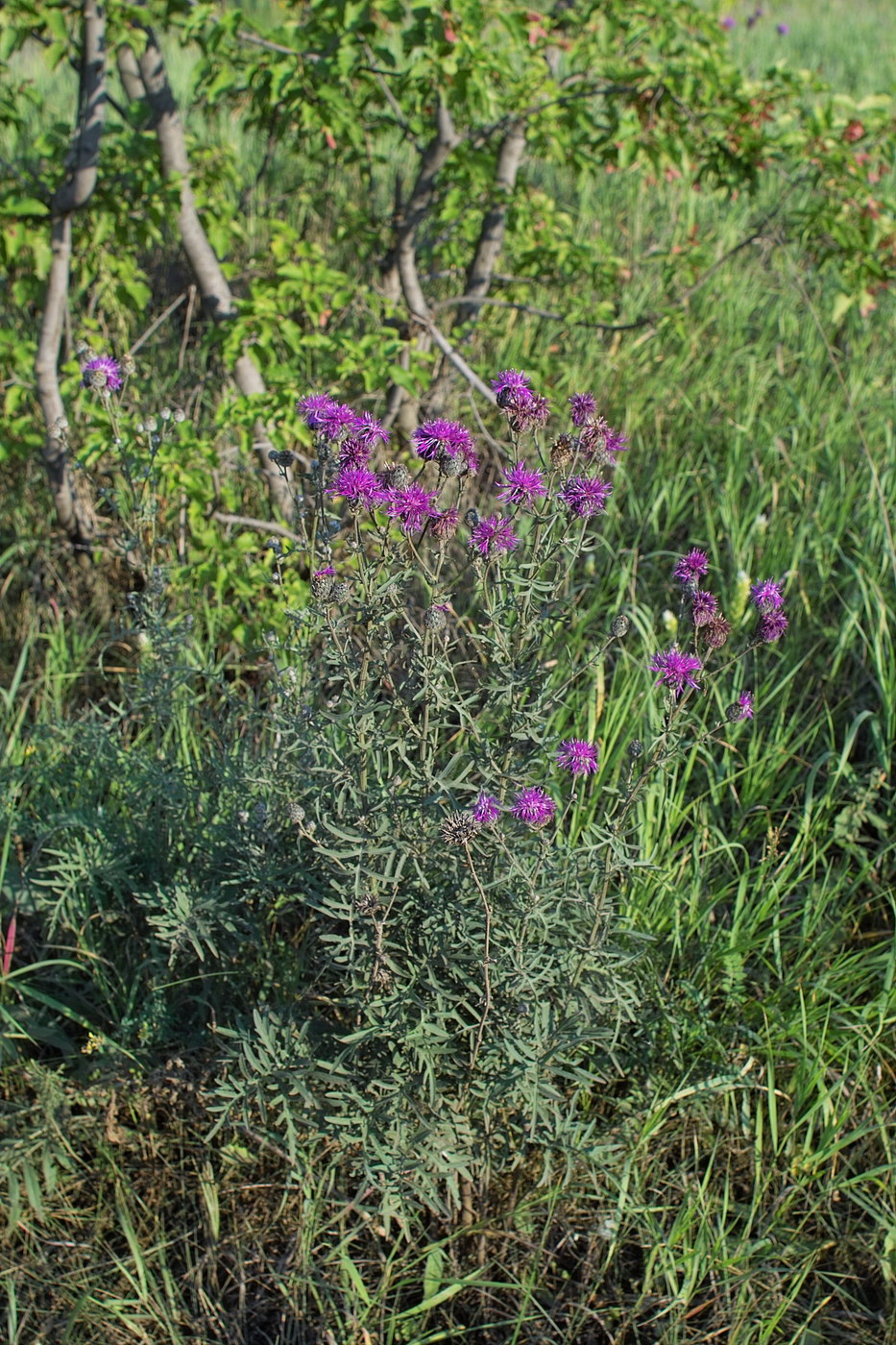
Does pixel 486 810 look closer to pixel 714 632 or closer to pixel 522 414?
pixel 714 632

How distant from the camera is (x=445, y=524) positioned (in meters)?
1.45

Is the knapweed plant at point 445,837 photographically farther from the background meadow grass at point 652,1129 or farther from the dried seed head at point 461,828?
the background meadow grass at point 652,1129

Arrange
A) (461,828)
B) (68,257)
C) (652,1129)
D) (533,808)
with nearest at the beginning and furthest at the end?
1. (461,828)
2. (533,808)
3. (652,1129)
4. (68,257)

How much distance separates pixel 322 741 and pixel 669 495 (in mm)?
1897

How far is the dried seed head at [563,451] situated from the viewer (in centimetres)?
153

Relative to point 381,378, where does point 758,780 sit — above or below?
below

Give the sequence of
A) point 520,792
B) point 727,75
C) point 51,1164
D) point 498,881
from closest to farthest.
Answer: point 498,881 → point 520,792 → point 51,1164 → point 727,75

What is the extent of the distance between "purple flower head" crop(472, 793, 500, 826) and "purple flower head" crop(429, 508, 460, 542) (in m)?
0.36

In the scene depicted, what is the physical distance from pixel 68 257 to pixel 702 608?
226cm

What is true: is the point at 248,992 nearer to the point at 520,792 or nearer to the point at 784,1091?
the point at 520,792

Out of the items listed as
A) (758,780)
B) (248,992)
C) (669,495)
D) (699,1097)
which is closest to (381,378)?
(669,495)

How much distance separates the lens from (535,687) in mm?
1658

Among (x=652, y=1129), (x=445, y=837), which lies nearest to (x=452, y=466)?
(x=445, y=837)

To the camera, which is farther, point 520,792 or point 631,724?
point 631,724
